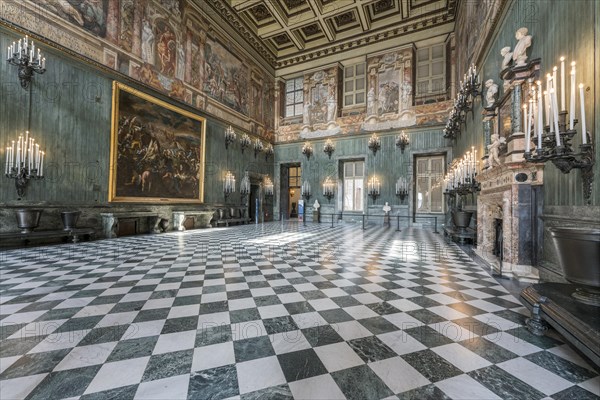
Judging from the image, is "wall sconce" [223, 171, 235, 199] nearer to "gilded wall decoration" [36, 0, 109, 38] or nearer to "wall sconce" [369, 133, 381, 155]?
"gilded wall decoration" [36, 0, 109, 38]

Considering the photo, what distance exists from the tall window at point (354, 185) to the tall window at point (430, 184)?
3169 millimetres

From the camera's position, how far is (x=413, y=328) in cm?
243

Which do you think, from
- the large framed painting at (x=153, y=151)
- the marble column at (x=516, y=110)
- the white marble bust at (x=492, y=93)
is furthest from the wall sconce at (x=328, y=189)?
the marble column at (x=516, y=110)

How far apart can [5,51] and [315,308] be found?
9949 mm

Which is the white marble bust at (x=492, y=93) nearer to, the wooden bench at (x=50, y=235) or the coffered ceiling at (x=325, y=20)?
the coffered ceiling at (x=325, y=20)

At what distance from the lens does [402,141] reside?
45.5 ft

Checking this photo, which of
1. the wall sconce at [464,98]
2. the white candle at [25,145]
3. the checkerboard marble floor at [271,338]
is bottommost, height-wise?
the checkerboard marble floor at [271,338]

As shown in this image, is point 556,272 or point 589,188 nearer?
point 589,188

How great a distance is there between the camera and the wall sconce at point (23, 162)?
249 inches

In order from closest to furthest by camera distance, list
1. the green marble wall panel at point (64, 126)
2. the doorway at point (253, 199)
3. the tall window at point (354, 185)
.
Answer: the green marble wall panel at point (64, 126), the tall window at point (354, 185), the doorway at point (253, 199)

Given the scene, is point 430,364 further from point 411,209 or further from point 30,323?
point 411,209

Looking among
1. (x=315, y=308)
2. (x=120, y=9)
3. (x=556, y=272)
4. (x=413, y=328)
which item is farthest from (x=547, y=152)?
(x=120, y=9)

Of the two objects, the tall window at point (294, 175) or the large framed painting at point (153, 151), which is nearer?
the large framed painting at point (153, 151)

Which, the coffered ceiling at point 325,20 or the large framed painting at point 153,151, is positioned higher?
the coffered ceiling at point 325,20
